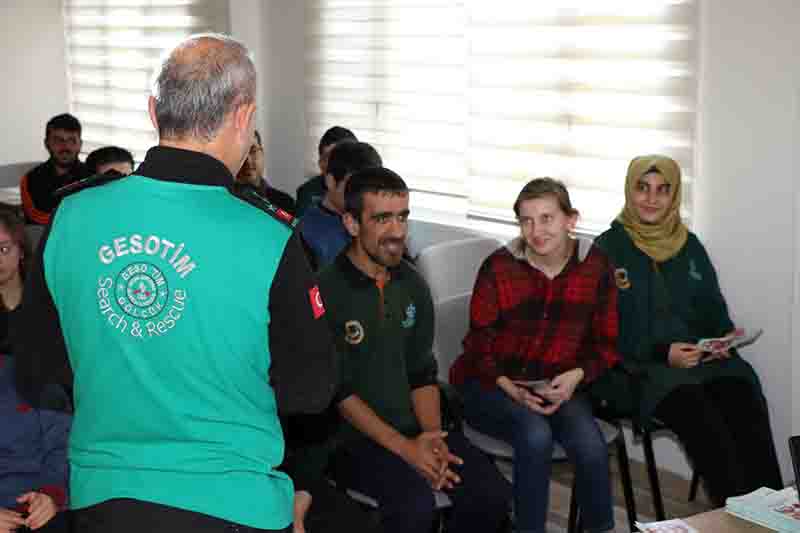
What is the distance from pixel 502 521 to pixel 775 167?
1644 millimetres

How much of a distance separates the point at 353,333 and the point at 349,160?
1.18m

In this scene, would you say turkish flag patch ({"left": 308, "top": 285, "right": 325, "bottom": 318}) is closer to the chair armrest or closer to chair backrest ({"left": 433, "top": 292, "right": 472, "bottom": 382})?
the chair armrest

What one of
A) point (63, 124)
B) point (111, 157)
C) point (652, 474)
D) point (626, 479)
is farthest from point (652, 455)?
point (63, 124)

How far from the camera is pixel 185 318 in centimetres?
157

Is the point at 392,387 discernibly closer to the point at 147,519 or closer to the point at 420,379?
the point at 420,379

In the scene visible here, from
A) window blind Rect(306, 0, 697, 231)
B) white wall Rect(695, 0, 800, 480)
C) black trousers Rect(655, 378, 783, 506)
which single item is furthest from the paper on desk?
window blind Rect(306, 0, 697, 231)

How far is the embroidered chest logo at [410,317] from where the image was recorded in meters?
3.16

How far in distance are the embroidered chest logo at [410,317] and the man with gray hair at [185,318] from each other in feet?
4.83

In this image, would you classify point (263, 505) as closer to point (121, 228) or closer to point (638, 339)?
point (121, 228)

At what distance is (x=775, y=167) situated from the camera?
147 inches

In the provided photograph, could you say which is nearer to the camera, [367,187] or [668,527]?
[668,527]

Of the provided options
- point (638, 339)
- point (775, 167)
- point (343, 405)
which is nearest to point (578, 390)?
point (638, 339)

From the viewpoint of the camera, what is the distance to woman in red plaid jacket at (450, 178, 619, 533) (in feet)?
11.0

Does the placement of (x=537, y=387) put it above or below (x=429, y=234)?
below
